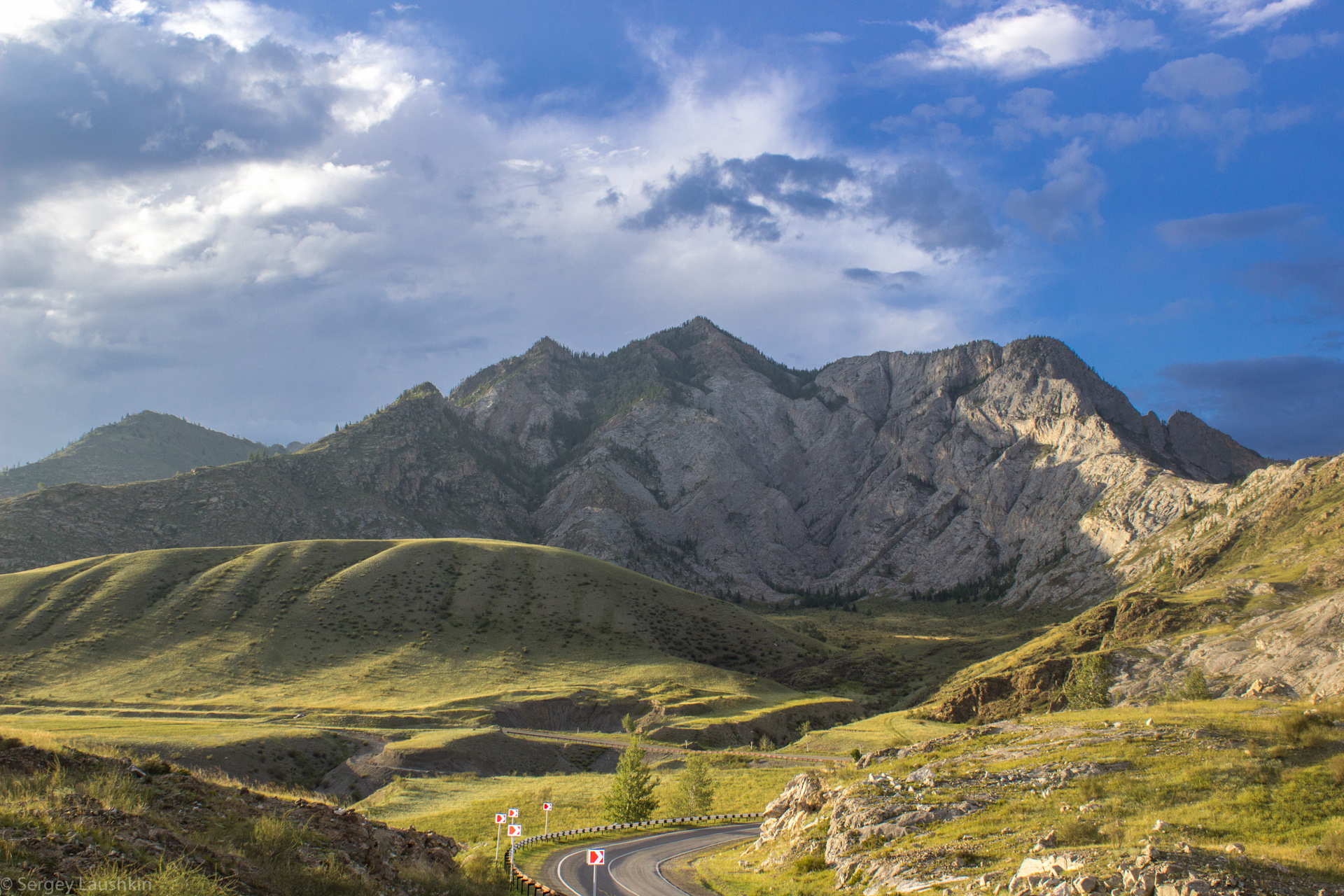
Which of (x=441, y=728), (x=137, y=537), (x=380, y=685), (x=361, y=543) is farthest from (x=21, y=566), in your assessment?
(x=441, y=728)

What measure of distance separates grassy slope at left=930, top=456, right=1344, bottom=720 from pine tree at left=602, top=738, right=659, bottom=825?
157 ft

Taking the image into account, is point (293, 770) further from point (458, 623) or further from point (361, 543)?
point (361, 543)

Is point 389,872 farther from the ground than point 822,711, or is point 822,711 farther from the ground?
point 389,872

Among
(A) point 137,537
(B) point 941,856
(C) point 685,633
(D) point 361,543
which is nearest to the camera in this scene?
(B) point 941,856

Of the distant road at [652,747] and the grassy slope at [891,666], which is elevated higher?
the distant road at [652,747]

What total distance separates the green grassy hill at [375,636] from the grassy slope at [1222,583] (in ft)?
112

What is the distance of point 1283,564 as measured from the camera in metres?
112

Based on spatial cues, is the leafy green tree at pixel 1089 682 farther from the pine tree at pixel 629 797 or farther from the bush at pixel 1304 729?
the bush at pixel 1304 729

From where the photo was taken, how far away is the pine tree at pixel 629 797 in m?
45.8

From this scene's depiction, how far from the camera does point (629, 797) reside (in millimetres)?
46188

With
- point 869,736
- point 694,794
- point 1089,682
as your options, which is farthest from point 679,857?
point 1089,682

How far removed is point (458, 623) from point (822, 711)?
63.2 m

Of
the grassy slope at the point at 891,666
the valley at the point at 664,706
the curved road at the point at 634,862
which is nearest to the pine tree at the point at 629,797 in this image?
the valley at the point at 664,706

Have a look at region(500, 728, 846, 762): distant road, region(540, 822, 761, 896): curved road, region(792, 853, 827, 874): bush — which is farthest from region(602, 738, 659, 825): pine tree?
region(792, 853, 827, 874): bush
